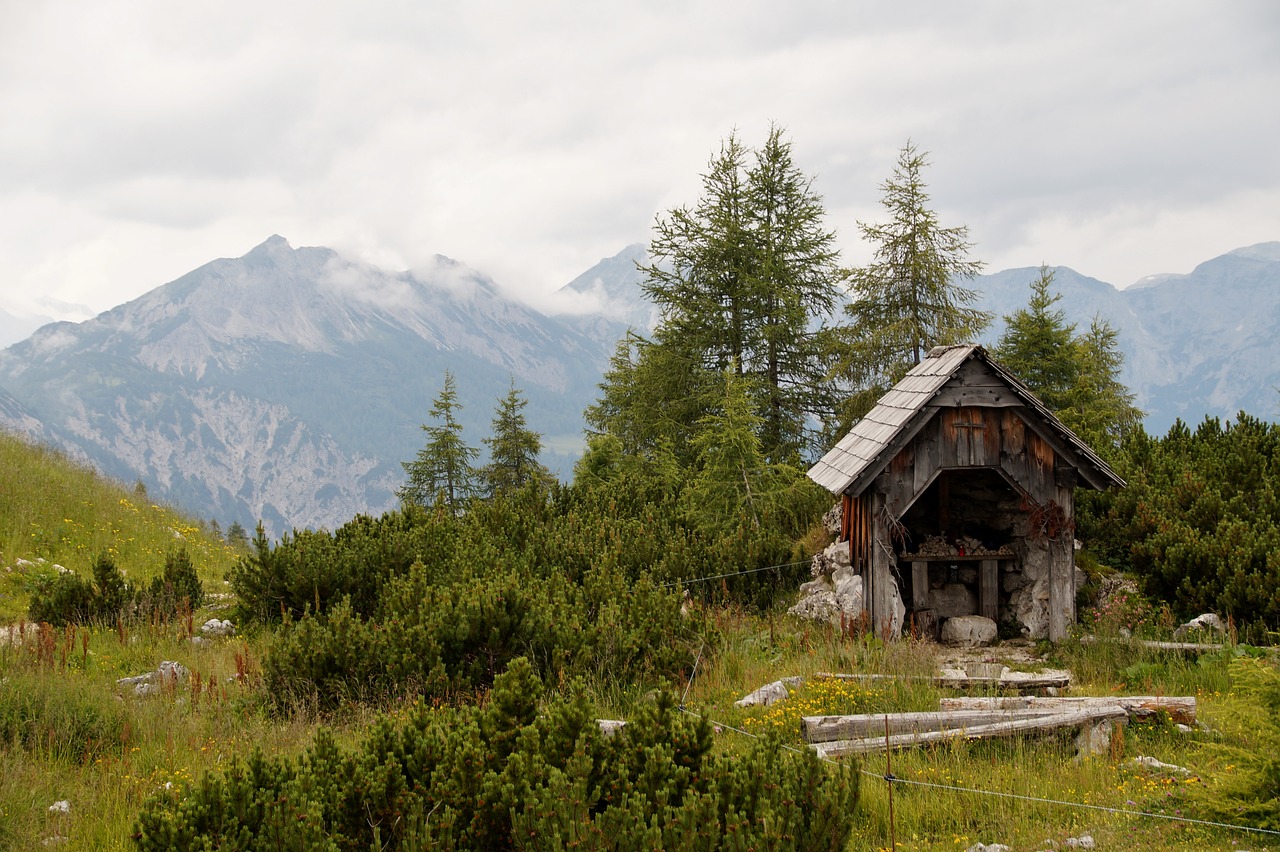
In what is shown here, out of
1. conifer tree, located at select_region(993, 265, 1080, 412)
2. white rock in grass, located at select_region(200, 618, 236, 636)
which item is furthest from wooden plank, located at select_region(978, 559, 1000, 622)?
conifer tree, located at select_region(993, 265, 1080, 412)

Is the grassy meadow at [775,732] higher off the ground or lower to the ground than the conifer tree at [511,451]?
lower

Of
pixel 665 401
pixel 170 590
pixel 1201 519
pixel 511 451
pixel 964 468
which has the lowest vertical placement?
pixel 170 590

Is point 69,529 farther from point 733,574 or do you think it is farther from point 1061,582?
point 1061,582

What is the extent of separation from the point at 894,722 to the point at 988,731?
66 centimetres

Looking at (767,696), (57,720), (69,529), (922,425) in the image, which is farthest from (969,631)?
(69,529)

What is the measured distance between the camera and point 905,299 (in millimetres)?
20828

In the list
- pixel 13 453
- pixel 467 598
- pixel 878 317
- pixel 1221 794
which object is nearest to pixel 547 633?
pixel 467 598

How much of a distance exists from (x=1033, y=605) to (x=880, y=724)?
5075mm

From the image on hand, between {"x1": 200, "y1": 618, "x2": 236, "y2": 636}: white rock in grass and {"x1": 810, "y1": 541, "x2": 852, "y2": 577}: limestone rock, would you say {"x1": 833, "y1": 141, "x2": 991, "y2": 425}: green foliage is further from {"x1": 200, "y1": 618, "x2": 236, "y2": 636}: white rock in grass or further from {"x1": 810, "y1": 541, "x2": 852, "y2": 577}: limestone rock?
{"x1": 200, "y1": 618, "x2": 236, "y2": 636}: white rock in grass

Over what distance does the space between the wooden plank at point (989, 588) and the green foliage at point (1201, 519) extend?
1460 mm

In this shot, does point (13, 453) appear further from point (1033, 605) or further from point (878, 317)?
point (878, 317)

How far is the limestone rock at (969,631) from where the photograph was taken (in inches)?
397

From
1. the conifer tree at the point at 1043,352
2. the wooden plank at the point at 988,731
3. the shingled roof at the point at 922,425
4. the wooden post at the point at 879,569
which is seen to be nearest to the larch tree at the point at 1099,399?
the conifer tree at the point at 1043,352

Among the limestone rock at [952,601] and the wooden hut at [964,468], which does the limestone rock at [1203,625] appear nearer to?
the wooden hut at [964,468]
